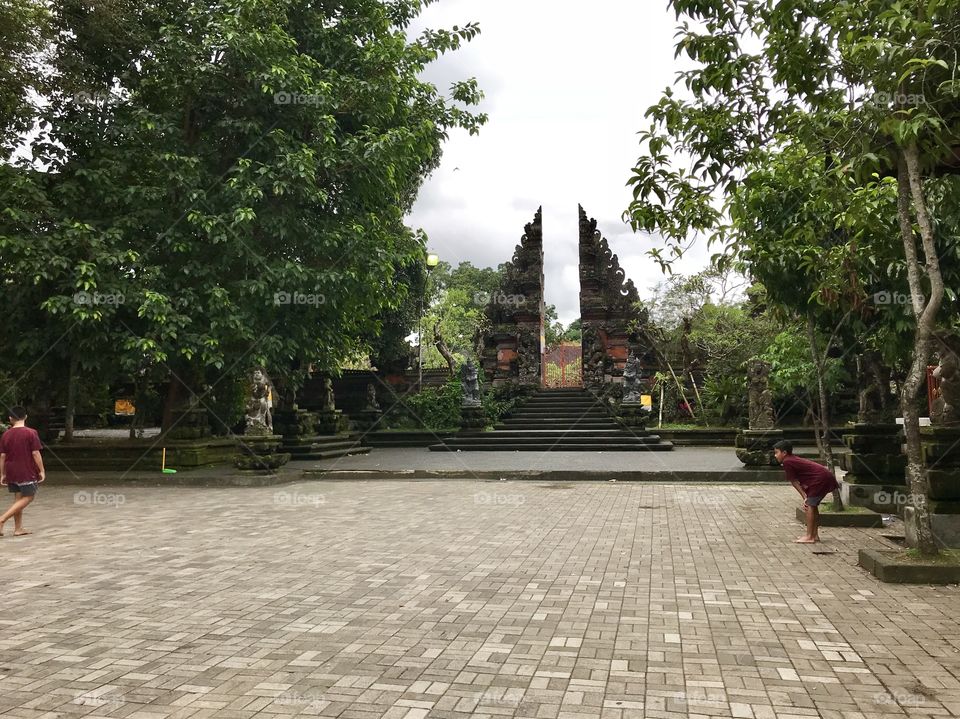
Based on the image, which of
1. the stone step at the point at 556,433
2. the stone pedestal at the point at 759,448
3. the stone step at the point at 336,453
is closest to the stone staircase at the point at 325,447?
the stone step at the point at 336,453

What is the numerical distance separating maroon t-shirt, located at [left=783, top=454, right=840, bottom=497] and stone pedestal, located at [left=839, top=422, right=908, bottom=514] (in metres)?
1.93

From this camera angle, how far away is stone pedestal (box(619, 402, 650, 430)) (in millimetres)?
20953

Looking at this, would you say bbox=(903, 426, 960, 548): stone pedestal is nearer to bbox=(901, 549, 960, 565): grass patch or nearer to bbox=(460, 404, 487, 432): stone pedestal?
bbox=(901, 549, 960, 565): grass patch

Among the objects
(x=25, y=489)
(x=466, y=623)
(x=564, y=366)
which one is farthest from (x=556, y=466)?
(x=564, y=366)

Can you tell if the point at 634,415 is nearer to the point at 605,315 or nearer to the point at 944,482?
the point at 605,315

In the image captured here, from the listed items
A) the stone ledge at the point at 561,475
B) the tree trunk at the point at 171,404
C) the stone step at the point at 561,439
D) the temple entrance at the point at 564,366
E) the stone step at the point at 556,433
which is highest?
the temple entrance at the point at 564,366

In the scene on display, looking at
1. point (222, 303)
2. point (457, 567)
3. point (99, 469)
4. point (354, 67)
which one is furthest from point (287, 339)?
point (457, 567)

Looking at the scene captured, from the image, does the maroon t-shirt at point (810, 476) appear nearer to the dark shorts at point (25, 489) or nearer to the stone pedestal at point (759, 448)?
the stone pedestal at point (759, 448)

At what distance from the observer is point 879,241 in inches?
287

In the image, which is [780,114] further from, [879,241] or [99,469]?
[99,469]

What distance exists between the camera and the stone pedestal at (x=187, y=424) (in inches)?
618

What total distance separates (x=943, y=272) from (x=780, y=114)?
2.82 meters

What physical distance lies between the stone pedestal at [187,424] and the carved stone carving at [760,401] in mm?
12301

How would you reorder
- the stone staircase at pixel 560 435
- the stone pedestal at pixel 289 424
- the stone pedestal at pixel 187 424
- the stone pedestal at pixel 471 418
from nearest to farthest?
the stone pedestal at pixel 187 424 → the stone pedestal at pixel 289 424 → the stone staircase at pixel 560 435 → the stone pedestal at pixel 471 418
